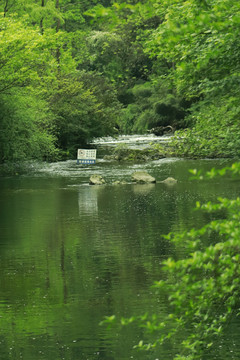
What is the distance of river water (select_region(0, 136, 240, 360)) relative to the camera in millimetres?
11000

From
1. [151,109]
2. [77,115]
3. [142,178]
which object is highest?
[77,115]

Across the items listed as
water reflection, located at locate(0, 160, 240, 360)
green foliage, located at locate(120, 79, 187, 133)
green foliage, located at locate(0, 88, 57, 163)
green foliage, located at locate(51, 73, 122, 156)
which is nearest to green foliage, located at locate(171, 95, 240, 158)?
water reflection, located at locate(0, 160, 240, 360)

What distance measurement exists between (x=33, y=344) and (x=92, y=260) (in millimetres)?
5561

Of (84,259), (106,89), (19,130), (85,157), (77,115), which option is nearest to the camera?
(84,259)

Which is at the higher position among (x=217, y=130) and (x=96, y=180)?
(x=217, y=130)

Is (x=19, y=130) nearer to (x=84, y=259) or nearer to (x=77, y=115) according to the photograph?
(x=77, y=115)

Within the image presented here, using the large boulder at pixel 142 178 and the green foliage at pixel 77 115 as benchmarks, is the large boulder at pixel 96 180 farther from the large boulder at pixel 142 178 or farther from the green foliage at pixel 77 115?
the green foliage at pixel 77 115

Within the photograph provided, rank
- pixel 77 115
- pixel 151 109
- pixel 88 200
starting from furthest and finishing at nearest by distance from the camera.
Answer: pixel 151 109, pixel 77 115, pixel 88 200

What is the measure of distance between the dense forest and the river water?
2.40 metres

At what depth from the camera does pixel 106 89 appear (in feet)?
171

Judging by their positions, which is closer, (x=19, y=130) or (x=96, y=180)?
(x=96, y=180)

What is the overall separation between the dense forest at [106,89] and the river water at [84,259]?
7.88 feet

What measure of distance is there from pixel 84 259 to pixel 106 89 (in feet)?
120

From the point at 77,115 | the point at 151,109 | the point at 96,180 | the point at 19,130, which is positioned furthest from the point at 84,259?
the point at 151,109
